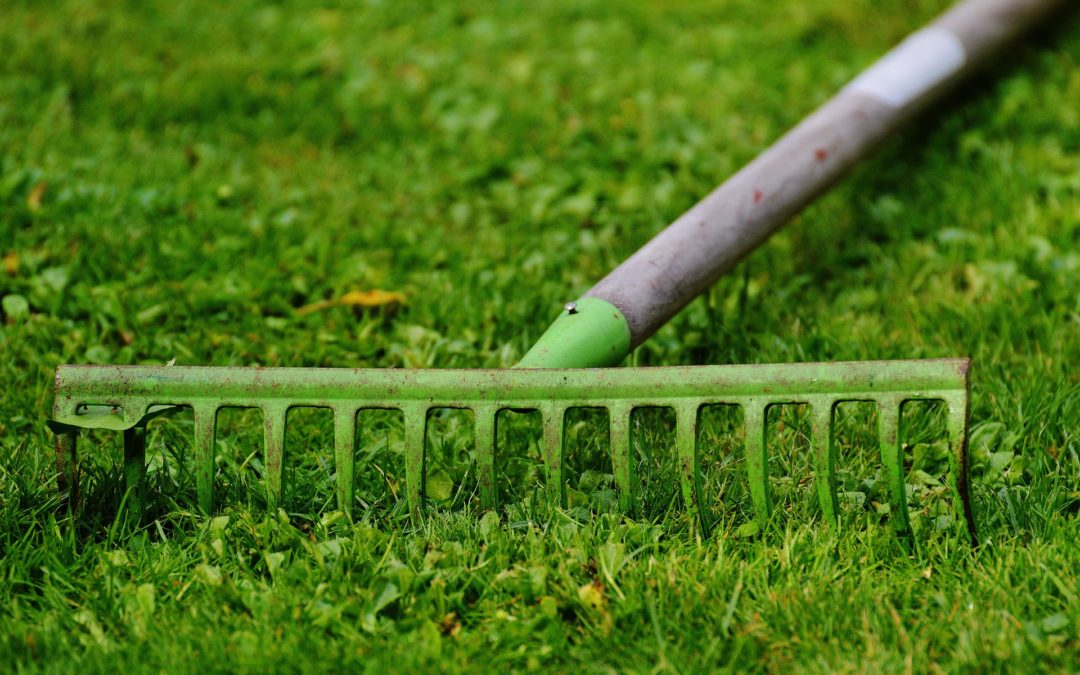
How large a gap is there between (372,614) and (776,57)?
2.69 m

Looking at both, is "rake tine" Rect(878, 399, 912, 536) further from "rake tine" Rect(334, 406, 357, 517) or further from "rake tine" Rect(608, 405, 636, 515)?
"rake tine" Rect(334, 406, 357, 517)

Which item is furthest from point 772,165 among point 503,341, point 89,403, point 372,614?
point 89,403

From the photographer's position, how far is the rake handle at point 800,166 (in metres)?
2.16

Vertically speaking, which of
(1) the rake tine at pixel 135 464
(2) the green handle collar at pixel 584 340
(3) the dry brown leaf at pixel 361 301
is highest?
(3) the dry brown leaf at pixel 361 301

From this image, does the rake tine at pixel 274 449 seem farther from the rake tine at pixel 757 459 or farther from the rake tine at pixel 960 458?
the rake tine at pixel 960 458

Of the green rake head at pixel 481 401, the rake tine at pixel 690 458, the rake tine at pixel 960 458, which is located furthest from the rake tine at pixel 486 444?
the rake tine at pixel 960 458

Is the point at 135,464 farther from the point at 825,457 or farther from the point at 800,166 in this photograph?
the point at 800,166

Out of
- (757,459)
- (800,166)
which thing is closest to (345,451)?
(757,459)

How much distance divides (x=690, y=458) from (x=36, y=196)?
2.08 meters

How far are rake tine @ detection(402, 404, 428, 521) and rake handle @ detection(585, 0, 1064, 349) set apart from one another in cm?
48

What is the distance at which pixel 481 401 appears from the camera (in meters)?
1.83

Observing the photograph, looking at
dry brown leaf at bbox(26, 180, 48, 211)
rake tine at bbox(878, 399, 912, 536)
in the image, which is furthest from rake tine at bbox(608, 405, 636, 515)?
dry brown leaf at bbox(26, 180, 48, 211)

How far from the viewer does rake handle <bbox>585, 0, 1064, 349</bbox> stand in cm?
216

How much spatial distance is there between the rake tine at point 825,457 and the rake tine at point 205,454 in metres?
1.05
